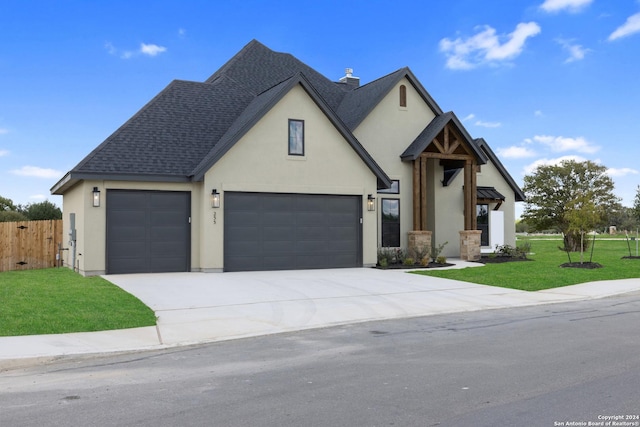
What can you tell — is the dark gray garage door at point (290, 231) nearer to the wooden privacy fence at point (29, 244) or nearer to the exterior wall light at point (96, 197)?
the exterior wall light at point (96, 197)

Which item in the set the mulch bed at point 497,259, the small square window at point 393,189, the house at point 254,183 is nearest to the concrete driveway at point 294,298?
the house at point 254,183

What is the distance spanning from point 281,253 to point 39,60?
13767 millimetres

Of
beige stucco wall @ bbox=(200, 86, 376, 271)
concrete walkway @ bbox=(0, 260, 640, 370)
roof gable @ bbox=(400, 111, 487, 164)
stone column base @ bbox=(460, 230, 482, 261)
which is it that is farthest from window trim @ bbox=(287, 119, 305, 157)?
stone column base @ bbox=(460, 230, 482, 261)

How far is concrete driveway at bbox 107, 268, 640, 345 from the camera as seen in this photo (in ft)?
33.5

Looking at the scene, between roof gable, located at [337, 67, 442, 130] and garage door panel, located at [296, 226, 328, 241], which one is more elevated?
roof gable, located at [337, 67, 442, 130]

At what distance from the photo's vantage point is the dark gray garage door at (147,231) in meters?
18.2

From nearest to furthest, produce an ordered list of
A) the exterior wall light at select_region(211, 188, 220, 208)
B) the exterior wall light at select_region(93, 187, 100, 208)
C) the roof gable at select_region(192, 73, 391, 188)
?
the exterior wall light at select_region(93, 187, 100, 208) → the roof gable at select_region(192, 73, 391, 188) → the exterior wall light at select_region(211, 188, 220, 208)

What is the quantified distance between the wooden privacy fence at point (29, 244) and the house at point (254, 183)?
133 centimetres

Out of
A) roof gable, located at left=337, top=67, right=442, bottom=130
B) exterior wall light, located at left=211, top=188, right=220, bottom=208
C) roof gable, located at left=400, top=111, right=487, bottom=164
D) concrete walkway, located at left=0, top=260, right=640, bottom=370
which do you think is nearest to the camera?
concrete walkway, located at left=0, top=260, right=640, bottom=370

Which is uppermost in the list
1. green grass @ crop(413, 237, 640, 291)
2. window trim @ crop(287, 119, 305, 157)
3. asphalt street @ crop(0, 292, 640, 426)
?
window trim @ crop(287, 119, 305, 157)

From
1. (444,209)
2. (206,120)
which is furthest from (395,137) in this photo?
(206,120)

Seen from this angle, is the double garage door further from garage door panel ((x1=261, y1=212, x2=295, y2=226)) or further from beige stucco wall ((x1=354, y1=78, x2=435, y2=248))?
beige stucco wall ((x1=354, y1=78, x2=435, y2=248))

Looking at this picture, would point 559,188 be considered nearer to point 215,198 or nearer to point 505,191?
point 505,191

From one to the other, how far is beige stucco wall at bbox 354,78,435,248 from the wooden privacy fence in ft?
42.1
